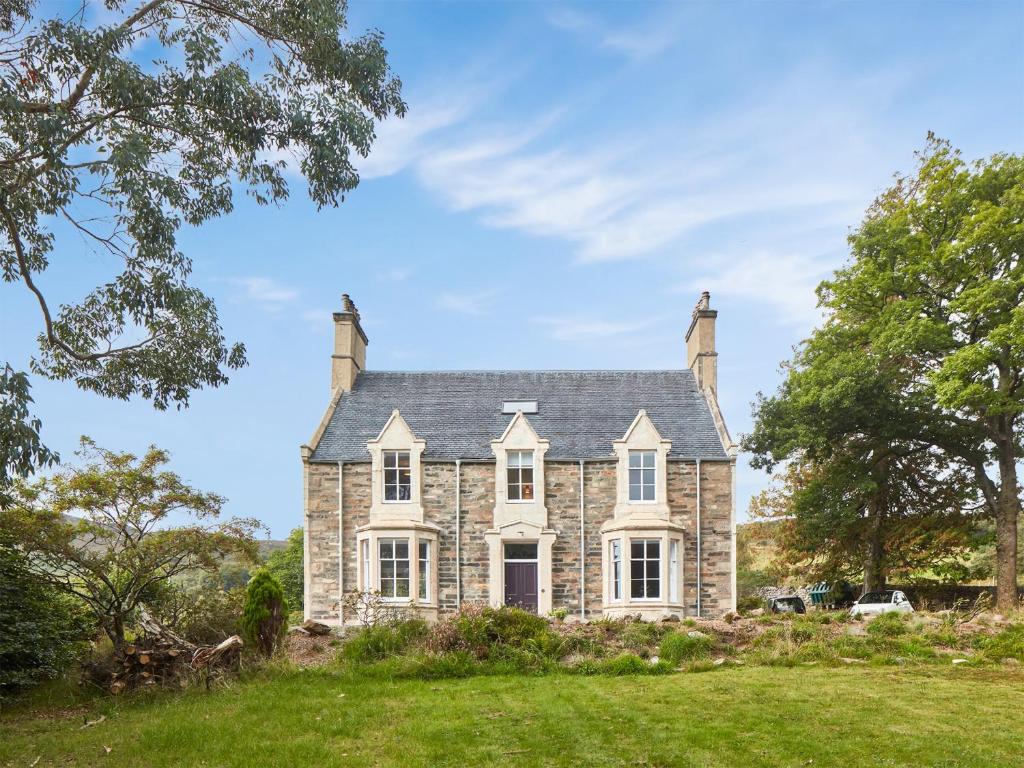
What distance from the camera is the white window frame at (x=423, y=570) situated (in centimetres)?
2764

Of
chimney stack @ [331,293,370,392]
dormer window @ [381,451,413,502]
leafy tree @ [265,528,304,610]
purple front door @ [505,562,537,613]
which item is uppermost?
chimney stack @ [331,293,370,392]

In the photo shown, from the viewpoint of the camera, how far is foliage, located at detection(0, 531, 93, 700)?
53.1 ft

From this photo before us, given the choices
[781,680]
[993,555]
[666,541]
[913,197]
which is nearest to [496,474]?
[666,541]

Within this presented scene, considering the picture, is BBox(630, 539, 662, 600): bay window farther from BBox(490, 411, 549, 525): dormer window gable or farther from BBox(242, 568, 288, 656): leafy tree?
BBox(242, 568, 288, 656): leafy tree

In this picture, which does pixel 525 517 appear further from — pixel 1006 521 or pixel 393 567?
pixel 1006 521

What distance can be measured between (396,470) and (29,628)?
44.2 feet

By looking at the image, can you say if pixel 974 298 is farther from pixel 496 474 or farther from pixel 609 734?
pixel 609 734

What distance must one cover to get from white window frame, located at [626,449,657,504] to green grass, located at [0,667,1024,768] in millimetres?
12621

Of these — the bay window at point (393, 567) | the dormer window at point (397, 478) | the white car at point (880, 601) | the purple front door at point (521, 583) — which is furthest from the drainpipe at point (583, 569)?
the white car at point (880, 601)

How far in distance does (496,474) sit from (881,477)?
1537 centimetres

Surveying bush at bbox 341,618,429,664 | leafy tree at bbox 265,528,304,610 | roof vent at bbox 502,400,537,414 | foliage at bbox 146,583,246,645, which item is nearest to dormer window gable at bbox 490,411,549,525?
roof vent at bbox 502,400,537,414

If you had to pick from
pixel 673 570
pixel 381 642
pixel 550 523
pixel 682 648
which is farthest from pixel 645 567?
pixel 381 642

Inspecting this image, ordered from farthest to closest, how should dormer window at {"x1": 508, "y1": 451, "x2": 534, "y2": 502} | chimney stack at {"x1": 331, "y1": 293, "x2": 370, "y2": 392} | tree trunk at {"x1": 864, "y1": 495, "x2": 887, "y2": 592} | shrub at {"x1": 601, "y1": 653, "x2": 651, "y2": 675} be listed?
tree trunk at {"x1": 864, "y1": 495, "x2": 887, "y2": 592} < chimney stack at {"x1": 331, "y1": 293, "x2": 370, "y2": 392} < dormer window at {"x1": 508, "y1": 451, "x2": 534, "y2": 502} < shrub at {"x1": 601, "y1": 653, "x2": 651, "y2": 675}

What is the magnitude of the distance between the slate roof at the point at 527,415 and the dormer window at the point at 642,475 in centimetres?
84
